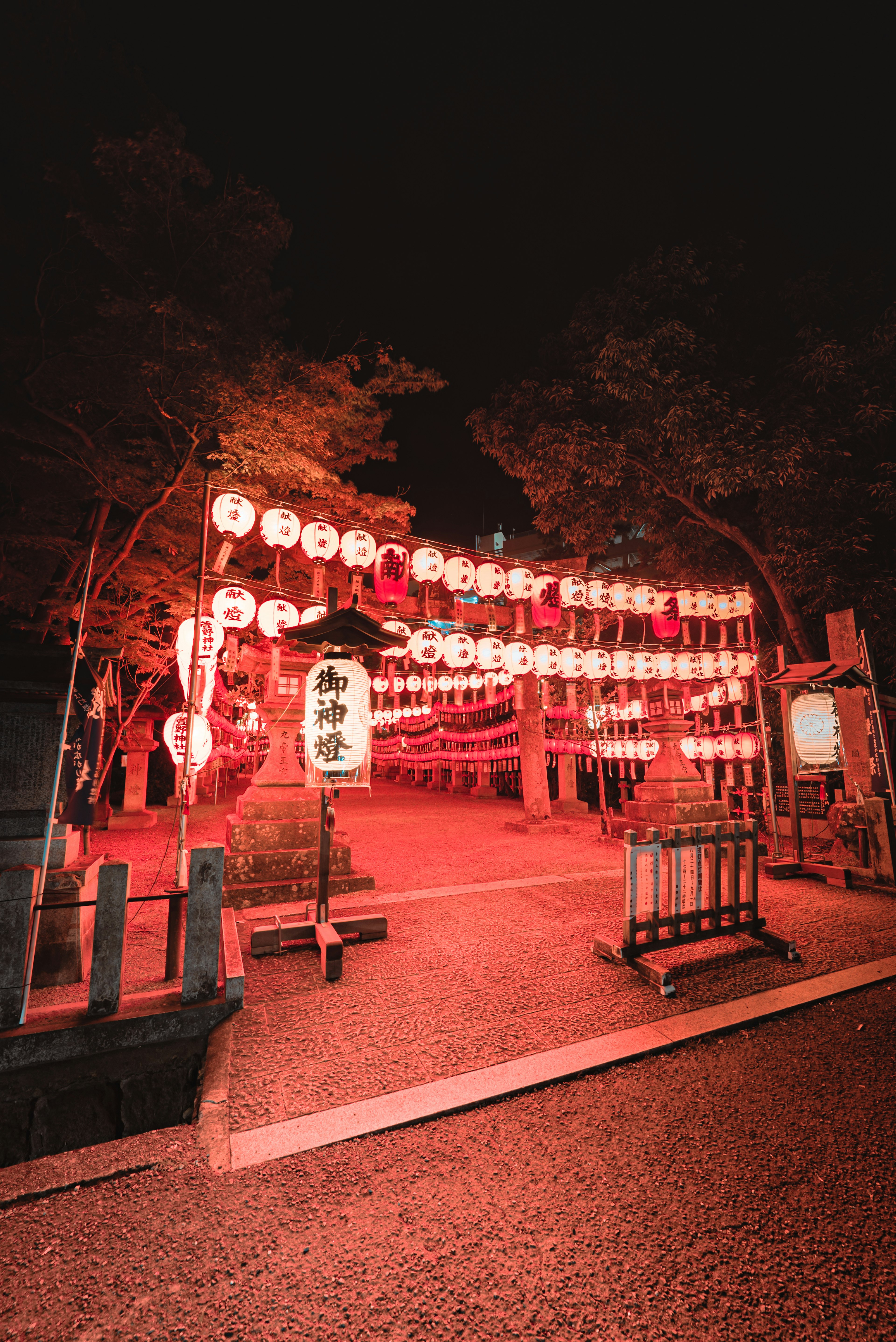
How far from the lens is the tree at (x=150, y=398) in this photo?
1108cm

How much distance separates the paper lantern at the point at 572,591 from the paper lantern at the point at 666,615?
2.19m

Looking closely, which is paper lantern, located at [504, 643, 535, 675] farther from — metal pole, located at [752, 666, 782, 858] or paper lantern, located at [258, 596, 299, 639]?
paper lantern, located at [258, 596, 299, 639]

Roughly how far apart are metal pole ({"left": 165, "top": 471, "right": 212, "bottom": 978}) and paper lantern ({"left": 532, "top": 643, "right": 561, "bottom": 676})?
22.6ft

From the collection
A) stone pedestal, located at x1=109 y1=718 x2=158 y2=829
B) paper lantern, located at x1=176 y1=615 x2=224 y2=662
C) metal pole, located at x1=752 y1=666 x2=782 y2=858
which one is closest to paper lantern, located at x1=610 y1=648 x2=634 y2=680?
metal pole, located at x1=752 y1=666 x2=782 y2=858

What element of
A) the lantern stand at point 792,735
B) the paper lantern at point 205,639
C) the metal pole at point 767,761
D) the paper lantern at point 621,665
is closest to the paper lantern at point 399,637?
the paper lantern at point 205,639

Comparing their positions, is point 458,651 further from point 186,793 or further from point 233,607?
point 186,793

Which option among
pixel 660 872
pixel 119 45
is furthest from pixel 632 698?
pixel 119 45

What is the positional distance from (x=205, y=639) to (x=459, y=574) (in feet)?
15.5

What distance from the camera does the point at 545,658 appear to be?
1138 centimetres

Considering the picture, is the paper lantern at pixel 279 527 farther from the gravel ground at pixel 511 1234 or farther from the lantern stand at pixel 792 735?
the lantern stand at pixel 792 735

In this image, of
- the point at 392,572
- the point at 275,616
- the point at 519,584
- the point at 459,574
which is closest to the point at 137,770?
the point at 275,616

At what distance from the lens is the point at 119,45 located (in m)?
13.4

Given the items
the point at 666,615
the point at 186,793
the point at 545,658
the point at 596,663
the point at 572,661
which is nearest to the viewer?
the point at 186,793

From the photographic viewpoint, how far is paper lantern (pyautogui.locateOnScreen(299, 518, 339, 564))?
29.0ft
